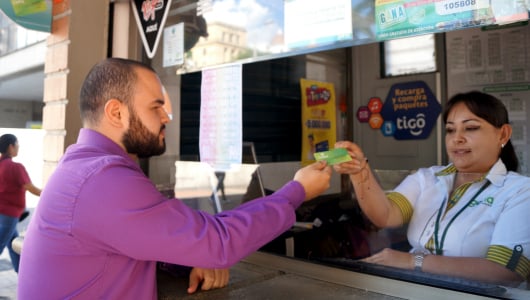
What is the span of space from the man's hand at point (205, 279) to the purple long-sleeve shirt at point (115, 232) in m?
0.22

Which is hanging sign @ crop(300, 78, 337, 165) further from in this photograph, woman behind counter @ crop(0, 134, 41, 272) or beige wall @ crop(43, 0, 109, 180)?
woman behind counter @ crop(0, 134, 41, 272)

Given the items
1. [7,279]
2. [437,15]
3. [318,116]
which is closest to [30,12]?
[437,15]

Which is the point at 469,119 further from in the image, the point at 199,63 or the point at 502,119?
the point at 199,63

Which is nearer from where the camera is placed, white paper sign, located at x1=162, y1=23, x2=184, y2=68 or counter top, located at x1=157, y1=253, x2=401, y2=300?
counter top, located at x1=157, y1=253, x2=401, y2=300

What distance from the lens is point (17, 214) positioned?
15.3ft

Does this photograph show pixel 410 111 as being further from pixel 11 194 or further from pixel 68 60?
pixel 11 194

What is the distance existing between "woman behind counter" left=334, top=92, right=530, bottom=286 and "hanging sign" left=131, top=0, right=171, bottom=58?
40.6 inches

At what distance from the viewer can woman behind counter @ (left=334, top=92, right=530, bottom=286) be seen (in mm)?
1475

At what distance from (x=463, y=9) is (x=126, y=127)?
0.96 meters

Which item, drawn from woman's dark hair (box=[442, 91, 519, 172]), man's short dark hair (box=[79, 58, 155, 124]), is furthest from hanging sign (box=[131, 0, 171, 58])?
woman's dark hair (box=[442, 91, 519, 172])

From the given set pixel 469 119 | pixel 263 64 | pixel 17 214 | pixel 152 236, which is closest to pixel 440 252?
pixel 469 119

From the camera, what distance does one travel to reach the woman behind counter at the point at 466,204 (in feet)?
4.84

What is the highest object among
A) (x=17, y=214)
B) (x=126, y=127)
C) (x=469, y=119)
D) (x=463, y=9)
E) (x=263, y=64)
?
(x=263, y=64)

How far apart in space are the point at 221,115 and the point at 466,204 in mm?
1096
